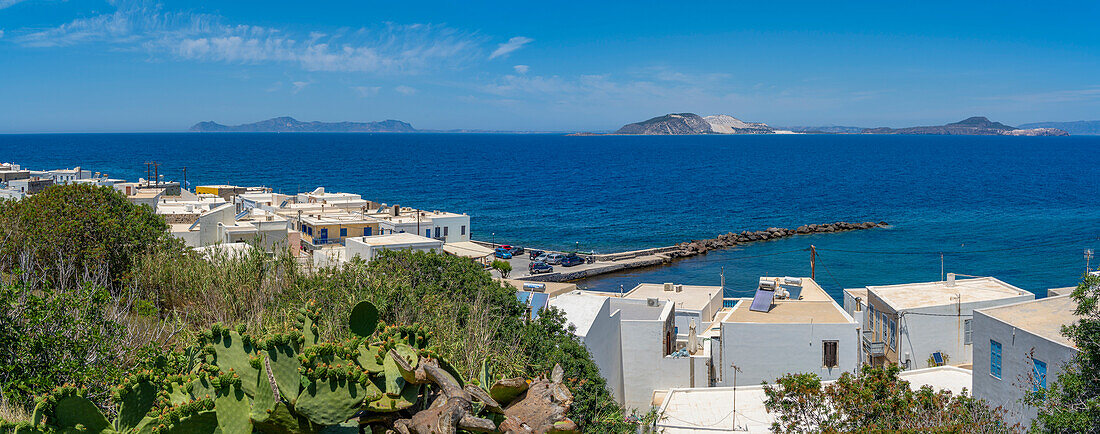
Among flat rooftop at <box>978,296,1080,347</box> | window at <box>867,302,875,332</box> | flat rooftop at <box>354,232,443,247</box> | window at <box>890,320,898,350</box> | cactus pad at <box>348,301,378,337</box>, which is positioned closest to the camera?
cactus pad at <box>348,301,378,337</box>

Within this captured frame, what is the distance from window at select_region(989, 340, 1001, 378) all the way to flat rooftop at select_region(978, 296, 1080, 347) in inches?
20.4

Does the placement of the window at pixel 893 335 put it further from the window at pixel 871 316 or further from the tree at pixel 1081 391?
the tree at pixel 1081 391

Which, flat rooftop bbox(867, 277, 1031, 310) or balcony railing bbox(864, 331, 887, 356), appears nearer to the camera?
flat rooftop bbox(867, 277, 1031, 310)

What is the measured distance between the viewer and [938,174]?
13338cm

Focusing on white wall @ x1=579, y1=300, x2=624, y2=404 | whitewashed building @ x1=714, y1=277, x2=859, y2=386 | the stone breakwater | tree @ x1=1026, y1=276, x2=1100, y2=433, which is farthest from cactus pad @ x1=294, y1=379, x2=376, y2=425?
the stone breakwater

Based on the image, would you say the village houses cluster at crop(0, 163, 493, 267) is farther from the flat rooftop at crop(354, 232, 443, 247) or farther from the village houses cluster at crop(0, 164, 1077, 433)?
the village houses cluster at crop(0, 164, 1077, 433)

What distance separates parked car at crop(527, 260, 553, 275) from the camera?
48.2 m

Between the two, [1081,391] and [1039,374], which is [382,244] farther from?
[1081,391]

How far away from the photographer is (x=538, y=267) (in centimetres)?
4881

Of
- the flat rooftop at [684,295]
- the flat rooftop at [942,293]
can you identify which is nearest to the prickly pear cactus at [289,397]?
the flat rooftop at [684,295]

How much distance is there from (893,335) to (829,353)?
5.15 metres

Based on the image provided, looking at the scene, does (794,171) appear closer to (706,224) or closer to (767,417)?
(706,224)

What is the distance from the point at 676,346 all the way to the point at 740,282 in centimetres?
2722

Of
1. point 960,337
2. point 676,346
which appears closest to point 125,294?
point 676,346
